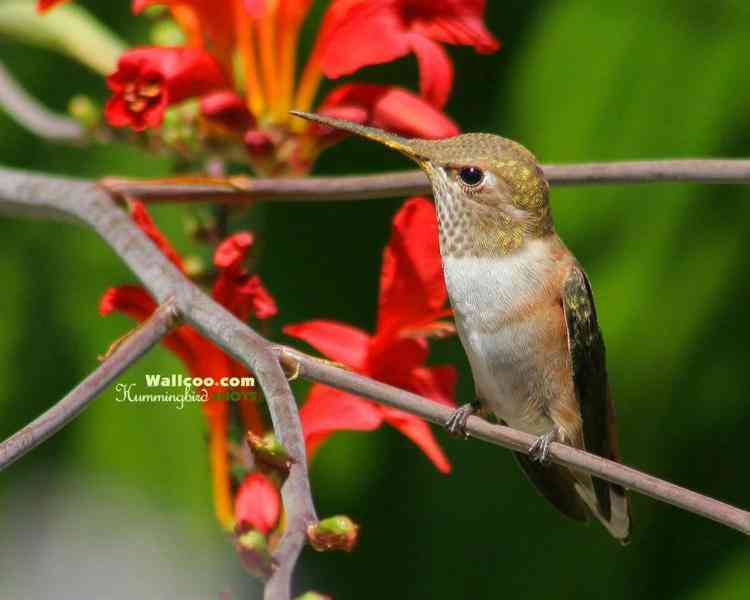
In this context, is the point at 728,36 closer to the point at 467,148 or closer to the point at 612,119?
the point at 612,119

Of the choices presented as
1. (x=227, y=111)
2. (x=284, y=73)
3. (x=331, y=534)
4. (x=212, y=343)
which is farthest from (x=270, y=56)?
(x=331, y=534)

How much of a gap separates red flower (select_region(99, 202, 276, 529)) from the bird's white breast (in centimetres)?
27

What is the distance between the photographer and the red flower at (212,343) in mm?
1722

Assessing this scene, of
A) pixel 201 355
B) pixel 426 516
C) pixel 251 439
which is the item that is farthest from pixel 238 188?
pixel 426 516

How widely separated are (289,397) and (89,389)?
0.66 feet

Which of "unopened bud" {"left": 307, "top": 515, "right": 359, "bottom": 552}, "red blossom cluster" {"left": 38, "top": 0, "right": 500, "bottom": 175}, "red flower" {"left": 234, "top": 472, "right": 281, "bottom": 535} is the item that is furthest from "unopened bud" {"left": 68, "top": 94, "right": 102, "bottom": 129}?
"unopened bud" {"left": 307, "top": 515, "right": 359, "bottom": 552}

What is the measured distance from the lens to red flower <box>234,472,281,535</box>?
152 cm

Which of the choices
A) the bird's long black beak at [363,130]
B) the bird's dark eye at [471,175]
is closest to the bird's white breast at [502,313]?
the bird's dark eye at [471,175]

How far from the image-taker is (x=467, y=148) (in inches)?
72.0

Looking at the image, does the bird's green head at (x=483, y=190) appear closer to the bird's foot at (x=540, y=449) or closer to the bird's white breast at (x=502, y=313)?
the bird's white breast at (x=502, y=313)

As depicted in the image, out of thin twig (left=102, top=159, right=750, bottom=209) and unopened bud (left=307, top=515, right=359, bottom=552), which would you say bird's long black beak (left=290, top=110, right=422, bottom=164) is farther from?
unopened bud (left=307, top=515, right=359, bottom=552)

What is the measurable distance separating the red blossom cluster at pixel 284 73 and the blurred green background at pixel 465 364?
2.26ft

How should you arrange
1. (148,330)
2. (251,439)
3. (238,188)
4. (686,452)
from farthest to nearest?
(686,452) < (238,188) < (148,330) < (251,439)

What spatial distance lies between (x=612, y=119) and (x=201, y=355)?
4.03 feet
